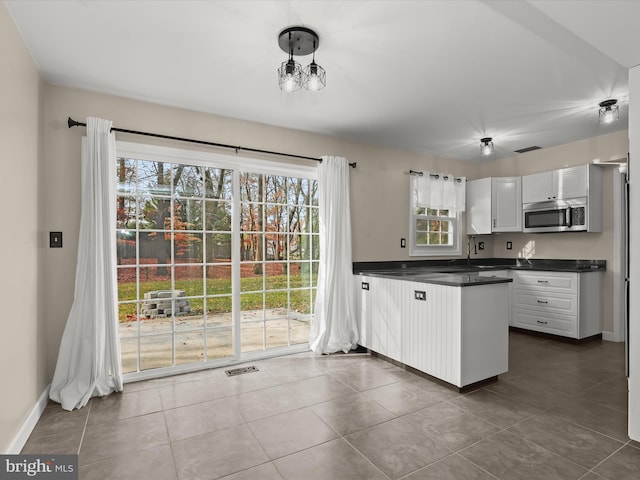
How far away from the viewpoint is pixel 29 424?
224cm

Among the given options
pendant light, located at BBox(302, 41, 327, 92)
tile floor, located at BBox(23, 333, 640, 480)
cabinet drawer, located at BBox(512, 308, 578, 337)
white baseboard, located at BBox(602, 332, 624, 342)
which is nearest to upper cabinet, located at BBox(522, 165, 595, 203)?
cabinet drawer, located at BBox(512, 308, 578, 337)

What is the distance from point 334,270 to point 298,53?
226 cm

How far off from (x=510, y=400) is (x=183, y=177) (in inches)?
134

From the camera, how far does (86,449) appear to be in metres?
2.08

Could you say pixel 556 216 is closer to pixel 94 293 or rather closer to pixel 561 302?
pixel 561 302

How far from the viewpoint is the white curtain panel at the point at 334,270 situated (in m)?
3.92

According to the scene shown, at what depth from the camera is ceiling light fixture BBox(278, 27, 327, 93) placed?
7.09ft

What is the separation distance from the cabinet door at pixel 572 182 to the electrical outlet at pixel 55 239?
5.45m

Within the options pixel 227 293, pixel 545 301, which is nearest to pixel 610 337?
pixel 545 301

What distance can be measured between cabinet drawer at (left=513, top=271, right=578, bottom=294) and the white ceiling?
5.86 ft

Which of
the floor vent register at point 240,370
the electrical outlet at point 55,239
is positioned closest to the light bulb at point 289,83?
the electrical outlet at point 55,239

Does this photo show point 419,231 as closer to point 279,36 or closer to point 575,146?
point 575,146

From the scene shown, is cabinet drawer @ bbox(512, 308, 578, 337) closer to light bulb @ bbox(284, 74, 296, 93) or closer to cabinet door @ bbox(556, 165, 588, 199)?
cabinet door @ bbox(556, 165, 588, 199)

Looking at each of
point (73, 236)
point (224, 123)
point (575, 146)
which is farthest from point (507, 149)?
point (73, 236)
